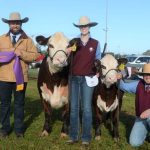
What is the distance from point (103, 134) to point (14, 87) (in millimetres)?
2197

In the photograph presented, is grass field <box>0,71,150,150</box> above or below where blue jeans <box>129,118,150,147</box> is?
below

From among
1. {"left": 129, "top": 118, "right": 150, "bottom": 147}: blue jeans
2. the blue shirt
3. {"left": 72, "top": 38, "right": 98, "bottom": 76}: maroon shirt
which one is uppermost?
{"left": 72, "top": 38, "right": 98, "bottom": 76}: maroon shirt

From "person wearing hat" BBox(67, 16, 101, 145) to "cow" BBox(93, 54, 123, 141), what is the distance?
573 millimetres

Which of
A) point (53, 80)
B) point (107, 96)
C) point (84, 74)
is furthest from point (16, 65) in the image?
point (107, 96)

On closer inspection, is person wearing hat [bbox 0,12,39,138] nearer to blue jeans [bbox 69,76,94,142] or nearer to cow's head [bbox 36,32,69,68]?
cow's head [bbox 36,32,69,68]

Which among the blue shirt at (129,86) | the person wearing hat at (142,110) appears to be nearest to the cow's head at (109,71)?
the blue shirt at (129,86)

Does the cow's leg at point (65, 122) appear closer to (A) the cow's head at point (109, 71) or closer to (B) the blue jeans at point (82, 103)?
(B) the blue jeans at point (82, 103)

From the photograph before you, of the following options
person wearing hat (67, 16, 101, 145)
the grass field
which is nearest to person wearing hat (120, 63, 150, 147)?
the grass field

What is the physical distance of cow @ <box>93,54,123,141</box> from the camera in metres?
7.74

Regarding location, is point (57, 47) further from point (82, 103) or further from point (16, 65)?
point (82, 103)

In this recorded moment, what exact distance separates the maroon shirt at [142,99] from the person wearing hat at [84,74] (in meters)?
0.91

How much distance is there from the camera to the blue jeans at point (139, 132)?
23.9ft

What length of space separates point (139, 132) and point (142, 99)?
63cm

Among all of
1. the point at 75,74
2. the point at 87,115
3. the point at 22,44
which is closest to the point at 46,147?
the point at 87,115
